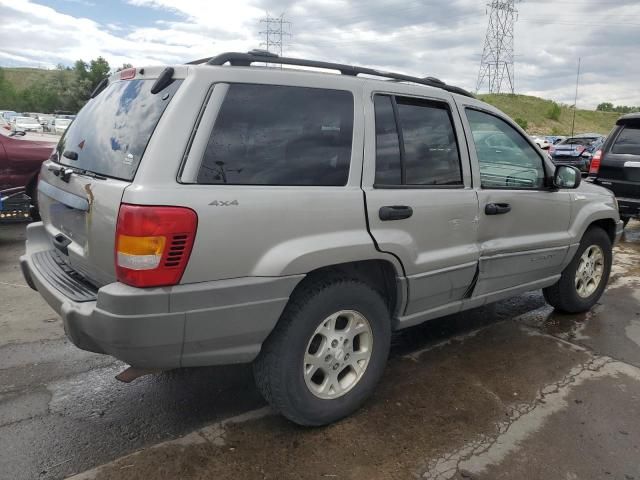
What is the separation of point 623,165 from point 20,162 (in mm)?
8748

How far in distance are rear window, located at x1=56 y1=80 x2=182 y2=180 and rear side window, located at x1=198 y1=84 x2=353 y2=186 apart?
317mm

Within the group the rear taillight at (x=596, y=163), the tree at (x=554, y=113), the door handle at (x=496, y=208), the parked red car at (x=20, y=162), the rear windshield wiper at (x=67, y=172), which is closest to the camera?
the rear windshield wiper at (x=67, y=172)

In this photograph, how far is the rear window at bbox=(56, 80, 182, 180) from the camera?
8.21 ft

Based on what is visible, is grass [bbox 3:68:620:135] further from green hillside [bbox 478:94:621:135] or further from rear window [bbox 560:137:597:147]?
rear window [bbox 560:137:597:147]

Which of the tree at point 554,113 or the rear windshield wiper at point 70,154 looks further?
the tree at point 554,113

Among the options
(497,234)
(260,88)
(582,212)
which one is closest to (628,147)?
(582,212)

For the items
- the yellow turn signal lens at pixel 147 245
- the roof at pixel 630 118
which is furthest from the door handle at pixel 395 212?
the roof at pixel 630 118

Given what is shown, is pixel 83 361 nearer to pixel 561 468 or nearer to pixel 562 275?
pixel 561 468

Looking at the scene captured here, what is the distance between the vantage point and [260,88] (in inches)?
103

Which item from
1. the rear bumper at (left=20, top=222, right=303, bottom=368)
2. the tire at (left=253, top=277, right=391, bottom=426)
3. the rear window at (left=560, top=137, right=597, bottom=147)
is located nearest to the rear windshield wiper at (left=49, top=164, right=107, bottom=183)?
the rear bumper at (left=20, top=222, right=303, bottom=368)

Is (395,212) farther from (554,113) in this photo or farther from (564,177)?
(554,113)

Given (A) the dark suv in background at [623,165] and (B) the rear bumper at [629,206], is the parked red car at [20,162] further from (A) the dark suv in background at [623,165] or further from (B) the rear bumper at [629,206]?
(B) the rear bumper at [629,206]

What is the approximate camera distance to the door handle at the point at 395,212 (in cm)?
290

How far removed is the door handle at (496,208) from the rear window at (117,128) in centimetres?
213
